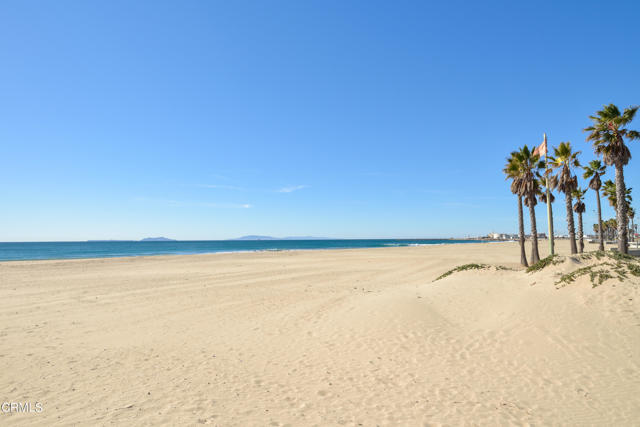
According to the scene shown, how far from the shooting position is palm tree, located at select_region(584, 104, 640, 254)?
933 inches

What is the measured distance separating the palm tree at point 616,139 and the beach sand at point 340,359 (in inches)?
605

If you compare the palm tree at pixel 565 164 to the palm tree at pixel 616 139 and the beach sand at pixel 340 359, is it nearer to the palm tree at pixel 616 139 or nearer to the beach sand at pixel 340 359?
the palm tree at pixel 616 139

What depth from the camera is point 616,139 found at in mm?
23750

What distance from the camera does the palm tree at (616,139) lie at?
77.8ft

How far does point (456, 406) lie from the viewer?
6.30 meters

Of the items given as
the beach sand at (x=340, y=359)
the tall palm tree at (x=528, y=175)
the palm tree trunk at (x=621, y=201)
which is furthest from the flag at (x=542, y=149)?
the beach sand at (x=340, y=359)

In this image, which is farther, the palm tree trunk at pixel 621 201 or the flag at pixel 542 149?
the flag at pixel 542 149

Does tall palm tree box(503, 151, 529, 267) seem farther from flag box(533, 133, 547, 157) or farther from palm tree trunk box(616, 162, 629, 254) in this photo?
palm tree trunk box(616, 162, 629, 254)

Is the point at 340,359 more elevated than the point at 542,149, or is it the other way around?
the point at 542,149

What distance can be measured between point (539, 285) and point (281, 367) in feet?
43.0

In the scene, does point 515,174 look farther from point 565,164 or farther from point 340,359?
point 340,359

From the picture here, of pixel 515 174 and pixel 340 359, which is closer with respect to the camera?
pixel 340 359

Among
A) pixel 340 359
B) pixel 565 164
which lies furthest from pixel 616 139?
pixel 340 359

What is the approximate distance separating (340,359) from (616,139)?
1097 inches
